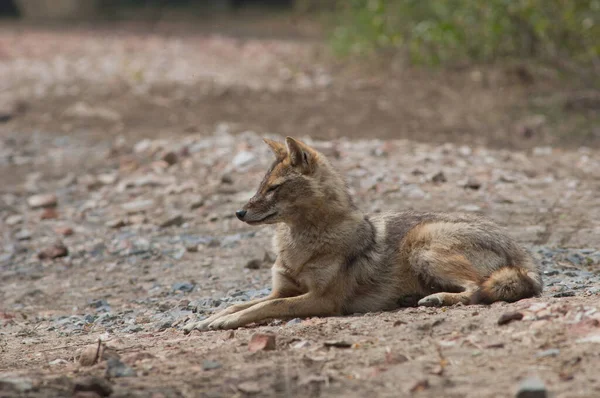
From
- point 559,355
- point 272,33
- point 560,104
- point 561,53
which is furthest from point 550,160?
point 272,33

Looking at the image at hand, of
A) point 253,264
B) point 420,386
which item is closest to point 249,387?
point 420,386

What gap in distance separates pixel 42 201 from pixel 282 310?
501cm

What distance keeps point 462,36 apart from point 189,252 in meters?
7.55

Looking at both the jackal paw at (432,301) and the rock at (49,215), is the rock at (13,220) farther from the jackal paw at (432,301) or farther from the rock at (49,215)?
the jackal paw at (432,301)

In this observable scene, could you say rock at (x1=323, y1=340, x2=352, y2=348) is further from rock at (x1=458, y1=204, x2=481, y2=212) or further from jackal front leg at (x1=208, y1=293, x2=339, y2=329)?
rock at (x1=458, y1=204, x2=481, y2=212)

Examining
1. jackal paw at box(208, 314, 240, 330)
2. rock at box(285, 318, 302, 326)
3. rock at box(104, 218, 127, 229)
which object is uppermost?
rock at box(285, 318, 302, 326)

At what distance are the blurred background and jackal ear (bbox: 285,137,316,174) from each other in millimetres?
5728

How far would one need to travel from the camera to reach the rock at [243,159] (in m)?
9.76

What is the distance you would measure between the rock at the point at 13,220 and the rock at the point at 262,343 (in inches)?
206

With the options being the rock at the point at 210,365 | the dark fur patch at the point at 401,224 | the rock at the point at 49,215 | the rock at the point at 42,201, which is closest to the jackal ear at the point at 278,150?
the dark fur patch at the point at 401,224

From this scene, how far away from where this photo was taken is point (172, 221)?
28.3 ft

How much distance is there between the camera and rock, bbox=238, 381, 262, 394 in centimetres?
411

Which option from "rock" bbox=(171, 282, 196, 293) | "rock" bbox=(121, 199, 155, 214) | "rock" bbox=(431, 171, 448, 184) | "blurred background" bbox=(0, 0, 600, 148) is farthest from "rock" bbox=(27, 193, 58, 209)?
"rock" bbox=(431, 171, 448, 184)

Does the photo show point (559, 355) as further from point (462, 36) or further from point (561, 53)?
point (462, 36)
